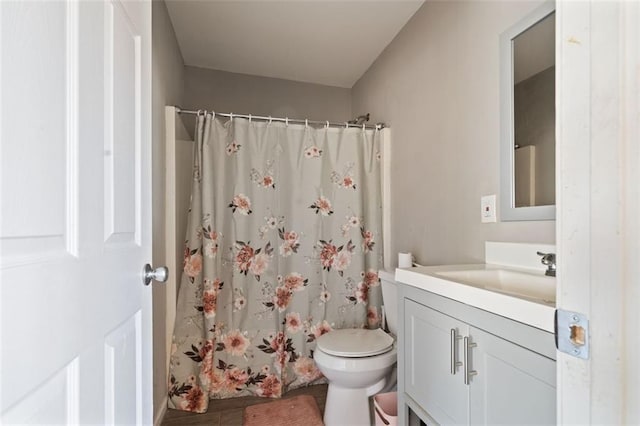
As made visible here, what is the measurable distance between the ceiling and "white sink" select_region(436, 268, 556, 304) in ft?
5.37

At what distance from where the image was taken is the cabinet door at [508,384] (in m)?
0.71

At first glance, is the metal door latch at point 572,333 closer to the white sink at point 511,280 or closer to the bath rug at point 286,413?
the white sink at point 511,280

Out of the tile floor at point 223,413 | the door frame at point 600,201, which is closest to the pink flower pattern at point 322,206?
the tile floor at point 223,413

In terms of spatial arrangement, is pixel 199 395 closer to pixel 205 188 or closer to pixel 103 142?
pixel 205 188

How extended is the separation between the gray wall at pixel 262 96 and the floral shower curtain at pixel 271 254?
785mm

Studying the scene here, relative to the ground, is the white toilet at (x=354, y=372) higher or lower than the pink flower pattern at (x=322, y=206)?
lower

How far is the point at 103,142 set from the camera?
2.24 ft

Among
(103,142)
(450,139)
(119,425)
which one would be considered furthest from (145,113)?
(450,139)

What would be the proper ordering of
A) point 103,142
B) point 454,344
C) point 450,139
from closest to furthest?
point 103,142
point 454,344
point 450,139

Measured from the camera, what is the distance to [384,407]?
163 cm

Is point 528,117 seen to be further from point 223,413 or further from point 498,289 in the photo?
point 223,413

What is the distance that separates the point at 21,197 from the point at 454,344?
1.04 metres

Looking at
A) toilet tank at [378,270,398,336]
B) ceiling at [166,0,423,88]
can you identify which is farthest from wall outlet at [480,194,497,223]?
ceiling at [166,0,423,88]

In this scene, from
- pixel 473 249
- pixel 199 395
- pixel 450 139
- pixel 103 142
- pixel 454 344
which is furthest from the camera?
pixel 199 395
